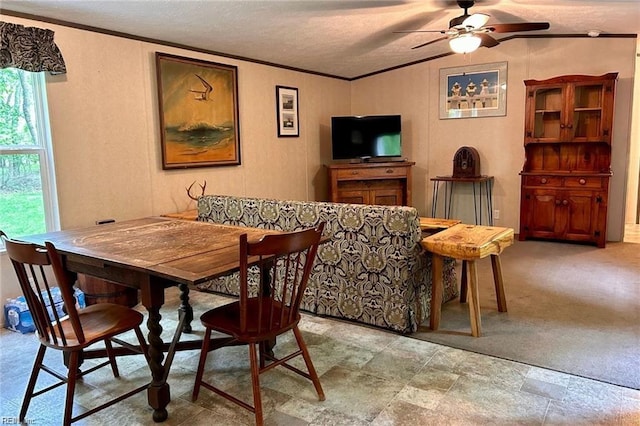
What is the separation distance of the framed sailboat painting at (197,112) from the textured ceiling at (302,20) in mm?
227

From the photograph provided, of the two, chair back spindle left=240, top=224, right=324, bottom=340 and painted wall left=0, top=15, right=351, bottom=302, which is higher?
painted wall left=0, top=15, right=351, bottom=302

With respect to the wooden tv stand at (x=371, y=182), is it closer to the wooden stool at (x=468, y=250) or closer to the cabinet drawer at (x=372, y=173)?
the cabinet drawer at (x=372, y=173)

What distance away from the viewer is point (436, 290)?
10.1ft

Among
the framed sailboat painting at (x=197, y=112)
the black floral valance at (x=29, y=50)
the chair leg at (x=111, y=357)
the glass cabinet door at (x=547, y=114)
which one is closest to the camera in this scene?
the chair leg at (x=111, y=357)

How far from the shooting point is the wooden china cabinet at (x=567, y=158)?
17.5 feet

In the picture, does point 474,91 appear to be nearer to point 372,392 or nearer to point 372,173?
point 372,173

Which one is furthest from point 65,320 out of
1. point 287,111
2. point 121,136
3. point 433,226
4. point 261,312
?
point 287,111

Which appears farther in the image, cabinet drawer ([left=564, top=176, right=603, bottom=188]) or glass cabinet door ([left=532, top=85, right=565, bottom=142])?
glass cabinet door ([left=532, top=85, right=565, bottom=142])

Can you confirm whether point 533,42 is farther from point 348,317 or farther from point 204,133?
point 348,317

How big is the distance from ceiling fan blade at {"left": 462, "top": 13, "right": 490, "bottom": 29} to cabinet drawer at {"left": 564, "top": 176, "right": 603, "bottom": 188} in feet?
8.10

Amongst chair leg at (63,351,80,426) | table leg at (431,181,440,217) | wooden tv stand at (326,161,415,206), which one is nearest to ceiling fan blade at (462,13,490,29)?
wooden tv stand at (326,161,415,206)

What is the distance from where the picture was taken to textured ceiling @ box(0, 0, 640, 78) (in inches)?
140

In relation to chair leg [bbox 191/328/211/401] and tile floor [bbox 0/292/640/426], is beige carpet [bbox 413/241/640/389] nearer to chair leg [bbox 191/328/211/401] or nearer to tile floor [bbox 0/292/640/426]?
tile floor [bbox 0/292/640/426]

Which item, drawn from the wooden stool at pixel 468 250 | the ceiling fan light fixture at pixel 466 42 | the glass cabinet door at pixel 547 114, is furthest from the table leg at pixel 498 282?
the glass cabinet door at pixel 547 114
